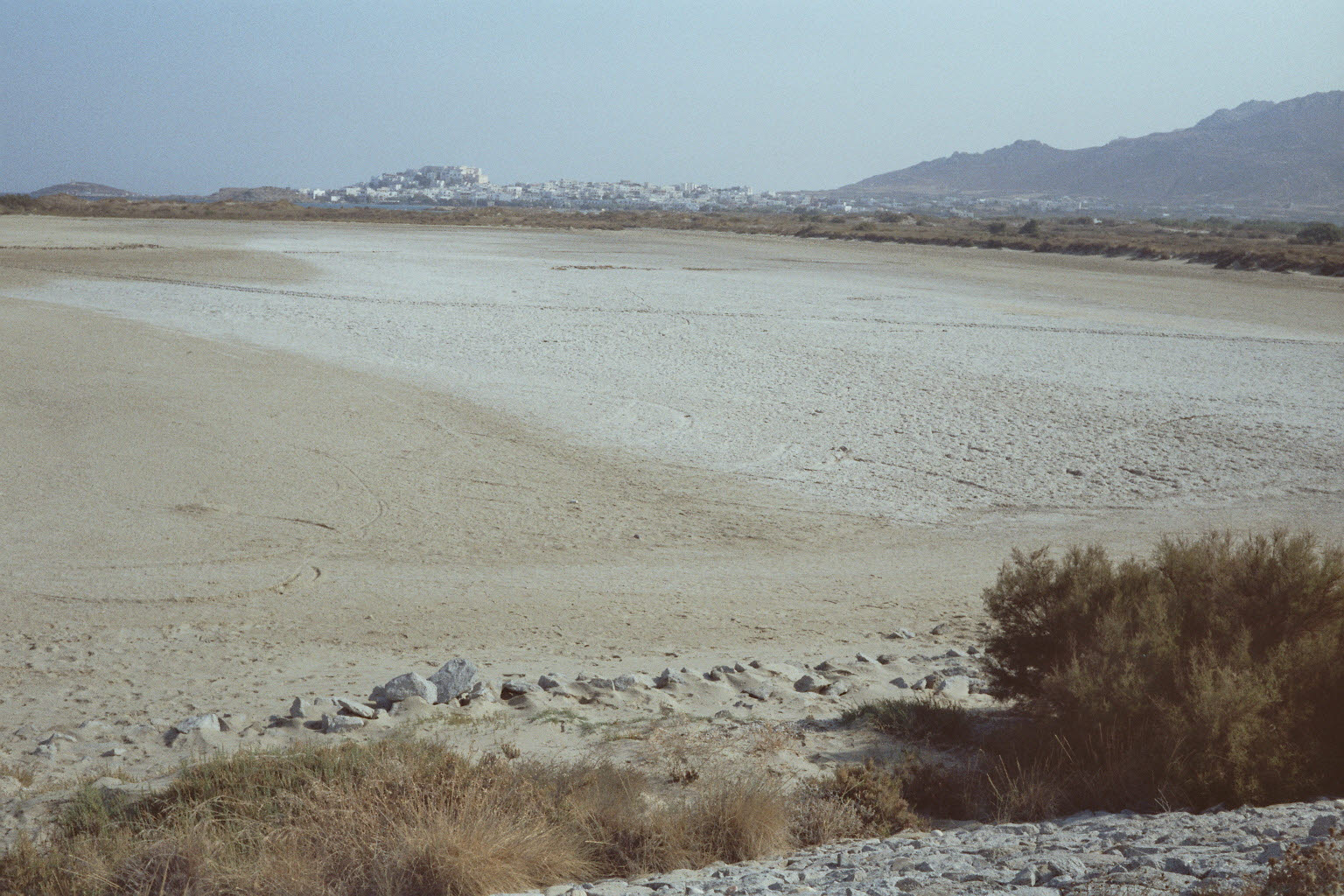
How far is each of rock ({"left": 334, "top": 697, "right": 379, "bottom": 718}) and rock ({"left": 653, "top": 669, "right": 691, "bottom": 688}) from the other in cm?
180

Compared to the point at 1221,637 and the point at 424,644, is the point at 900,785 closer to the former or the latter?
the point at 1221,637

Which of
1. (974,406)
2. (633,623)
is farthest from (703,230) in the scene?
(633,623)

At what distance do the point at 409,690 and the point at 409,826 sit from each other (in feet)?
6.56

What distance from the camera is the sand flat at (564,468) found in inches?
334

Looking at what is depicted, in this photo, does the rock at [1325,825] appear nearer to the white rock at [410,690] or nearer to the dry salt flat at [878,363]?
the white rock at [410,690]

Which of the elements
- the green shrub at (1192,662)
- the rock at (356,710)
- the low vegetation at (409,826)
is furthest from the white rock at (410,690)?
the green shrub at (1192,662)

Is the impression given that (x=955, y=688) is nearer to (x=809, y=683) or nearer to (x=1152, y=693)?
(x=809, y=683)

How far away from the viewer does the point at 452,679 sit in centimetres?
681

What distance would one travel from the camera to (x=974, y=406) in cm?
1675

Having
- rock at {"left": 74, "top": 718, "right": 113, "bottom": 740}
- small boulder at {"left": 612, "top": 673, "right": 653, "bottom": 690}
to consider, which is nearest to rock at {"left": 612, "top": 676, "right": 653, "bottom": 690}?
small boulder at {"left": 612, "top": 673, "right": 653, "bottom": 690}

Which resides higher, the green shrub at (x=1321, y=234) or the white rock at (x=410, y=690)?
the green shrub at (x=1321, y=234)

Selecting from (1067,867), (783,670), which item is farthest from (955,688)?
(1067,867)

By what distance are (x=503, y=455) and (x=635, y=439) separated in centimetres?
182

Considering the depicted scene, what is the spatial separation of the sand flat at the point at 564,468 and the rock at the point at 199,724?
0.58 m
